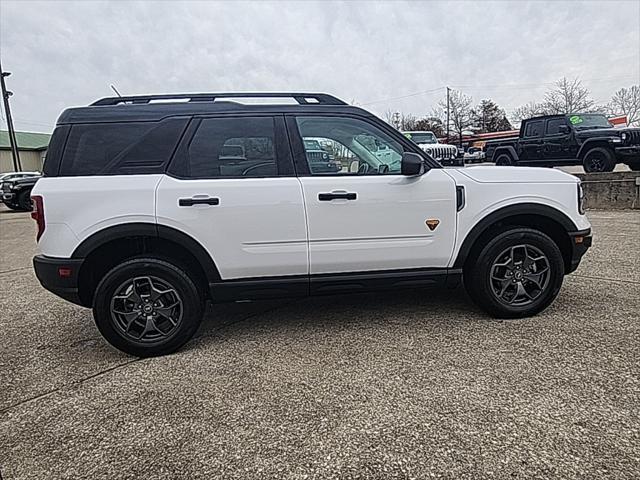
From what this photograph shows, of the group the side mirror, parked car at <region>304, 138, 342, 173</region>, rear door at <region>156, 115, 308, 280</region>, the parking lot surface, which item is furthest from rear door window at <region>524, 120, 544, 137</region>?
rear door at <region>156, 115, 308, 280</region>

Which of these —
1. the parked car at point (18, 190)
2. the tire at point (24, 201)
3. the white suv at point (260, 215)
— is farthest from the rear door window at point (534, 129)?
the tire at point (24, 201)

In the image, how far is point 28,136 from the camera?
48.4 metres

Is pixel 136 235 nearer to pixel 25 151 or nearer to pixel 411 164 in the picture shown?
pixel 411 164

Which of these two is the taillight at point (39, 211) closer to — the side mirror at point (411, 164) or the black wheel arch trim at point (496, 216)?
the side mirror at point (411, 164)

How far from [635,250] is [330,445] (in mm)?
5958

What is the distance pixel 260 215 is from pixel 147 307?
3.45 feet

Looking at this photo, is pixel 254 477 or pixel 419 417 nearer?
pixel 254 477

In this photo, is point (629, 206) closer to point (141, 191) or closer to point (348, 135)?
point (348, 135)

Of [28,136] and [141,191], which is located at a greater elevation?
[28,136]

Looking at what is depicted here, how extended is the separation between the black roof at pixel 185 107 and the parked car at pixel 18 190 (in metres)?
16.6

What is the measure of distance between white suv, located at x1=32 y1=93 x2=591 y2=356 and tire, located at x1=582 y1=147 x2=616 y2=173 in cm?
926

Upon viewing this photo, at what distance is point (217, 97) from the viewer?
3762 millimetres

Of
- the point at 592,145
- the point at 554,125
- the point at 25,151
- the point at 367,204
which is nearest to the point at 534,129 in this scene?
the point at 554,125

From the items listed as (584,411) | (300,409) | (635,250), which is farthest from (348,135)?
(635,250)
